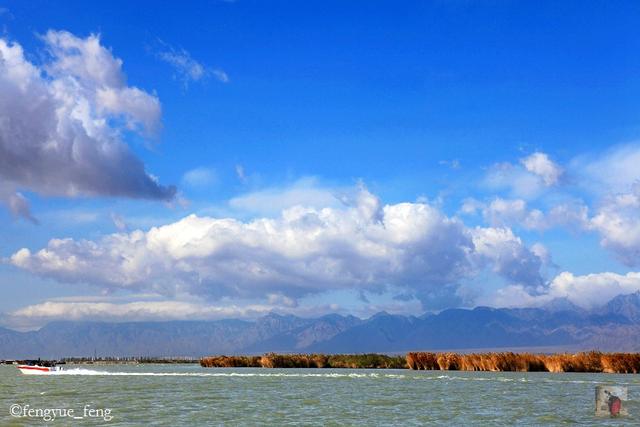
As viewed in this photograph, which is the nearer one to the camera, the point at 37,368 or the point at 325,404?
the point at 325,404

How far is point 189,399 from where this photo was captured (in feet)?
A: 175

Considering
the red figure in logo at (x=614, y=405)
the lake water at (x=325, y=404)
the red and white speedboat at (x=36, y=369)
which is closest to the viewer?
the lake water at (x=325, y=404)

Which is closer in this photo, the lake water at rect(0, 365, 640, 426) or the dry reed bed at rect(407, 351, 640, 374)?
the lake water at rect(0, 365, 640, 426)

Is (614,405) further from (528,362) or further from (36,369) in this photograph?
(36,369)

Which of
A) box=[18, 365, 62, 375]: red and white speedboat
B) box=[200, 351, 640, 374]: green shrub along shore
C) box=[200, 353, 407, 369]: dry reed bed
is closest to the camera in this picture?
box=[200, 351, 640, 374]: green shrub along shore

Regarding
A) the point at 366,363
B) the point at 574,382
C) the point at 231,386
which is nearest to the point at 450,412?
the point at 231,386

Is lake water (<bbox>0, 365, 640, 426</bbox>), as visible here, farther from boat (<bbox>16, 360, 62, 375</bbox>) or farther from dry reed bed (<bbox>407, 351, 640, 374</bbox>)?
boat (<bbox>16, 360, 62, 375</bbox>)

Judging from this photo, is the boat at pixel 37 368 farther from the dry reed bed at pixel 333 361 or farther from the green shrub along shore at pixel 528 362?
the green shrub along shore at pixel 528 362

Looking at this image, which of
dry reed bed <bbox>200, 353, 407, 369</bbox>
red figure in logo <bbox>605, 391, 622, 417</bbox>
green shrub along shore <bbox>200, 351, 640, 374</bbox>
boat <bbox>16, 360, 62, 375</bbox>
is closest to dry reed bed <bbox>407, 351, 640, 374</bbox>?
green shrub along shore <bbox>200, 351, 640, 374</bbox>

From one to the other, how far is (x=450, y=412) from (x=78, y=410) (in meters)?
22.6

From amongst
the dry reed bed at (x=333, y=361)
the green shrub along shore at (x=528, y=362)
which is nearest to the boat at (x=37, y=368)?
the dry reed bed at (x=333, y=361)

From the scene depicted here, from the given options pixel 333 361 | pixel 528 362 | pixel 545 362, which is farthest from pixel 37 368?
pixel 545 362

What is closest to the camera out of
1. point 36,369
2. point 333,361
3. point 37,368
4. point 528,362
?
point 528,362

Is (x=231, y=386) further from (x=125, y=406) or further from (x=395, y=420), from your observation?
(x=395, y=420)
